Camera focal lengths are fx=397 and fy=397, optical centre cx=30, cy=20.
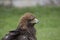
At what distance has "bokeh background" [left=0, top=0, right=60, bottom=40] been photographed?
14.9 metres

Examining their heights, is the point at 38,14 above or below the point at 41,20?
above

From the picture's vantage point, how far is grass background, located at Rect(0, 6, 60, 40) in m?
14.5

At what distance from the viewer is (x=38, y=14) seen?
1883 cm

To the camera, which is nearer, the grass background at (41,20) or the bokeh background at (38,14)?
the grass background at (41,20)

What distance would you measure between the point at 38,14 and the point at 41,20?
1469mm

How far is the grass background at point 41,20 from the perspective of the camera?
14.5 metres

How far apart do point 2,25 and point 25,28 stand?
6425 mm

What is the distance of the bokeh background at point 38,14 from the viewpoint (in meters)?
14.9

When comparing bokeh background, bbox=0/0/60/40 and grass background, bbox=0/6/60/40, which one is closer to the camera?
grass background, bbox=0/6/60/40

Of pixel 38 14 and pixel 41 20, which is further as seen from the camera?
pixel 38 14

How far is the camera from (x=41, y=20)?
57.1ft

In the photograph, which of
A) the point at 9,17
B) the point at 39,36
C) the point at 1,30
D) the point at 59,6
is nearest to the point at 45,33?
the point at 39,36

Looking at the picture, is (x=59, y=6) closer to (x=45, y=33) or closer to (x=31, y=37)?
(x=45, y=33)

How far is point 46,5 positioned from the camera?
20875 mm
